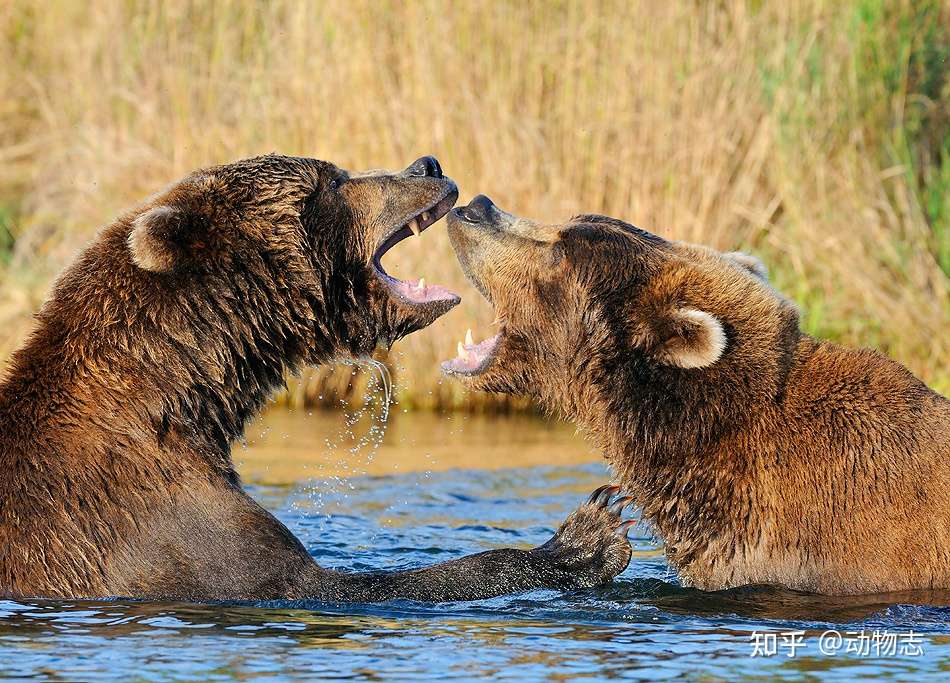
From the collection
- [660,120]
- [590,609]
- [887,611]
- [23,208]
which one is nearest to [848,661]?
[887,611]

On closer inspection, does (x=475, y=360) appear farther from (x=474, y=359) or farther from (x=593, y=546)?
(x=593, y=546)

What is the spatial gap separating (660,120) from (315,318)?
587 centimetres

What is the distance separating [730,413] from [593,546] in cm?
86

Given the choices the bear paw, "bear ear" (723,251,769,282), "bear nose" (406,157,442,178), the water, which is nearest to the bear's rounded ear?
"bear nose" (406,157,442,178)

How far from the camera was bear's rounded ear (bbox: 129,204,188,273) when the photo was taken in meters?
6.52

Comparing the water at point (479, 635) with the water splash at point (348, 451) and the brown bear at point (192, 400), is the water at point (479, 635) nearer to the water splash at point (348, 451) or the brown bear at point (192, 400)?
the brown bear at point (192, 400)

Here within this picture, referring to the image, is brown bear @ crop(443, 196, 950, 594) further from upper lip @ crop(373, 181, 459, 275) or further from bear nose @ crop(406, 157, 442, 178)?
bear nose @ crop(406, 157, 442, 178)

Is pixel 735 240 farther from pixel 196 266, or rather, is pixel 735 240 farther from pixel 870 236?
pixel 196 266

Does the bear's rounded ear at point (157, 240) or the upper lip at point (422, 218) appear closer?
the bear's rounded ear at point (157, 240)

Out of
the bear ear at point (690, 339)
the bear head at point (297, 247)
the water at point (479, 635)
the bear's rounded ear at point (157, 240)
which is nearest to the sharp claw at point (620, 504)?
the water at point (479, 635)

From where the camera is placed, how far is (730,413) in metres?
6.75

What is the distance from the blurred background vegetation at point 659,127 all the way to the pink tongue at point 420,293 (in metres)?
4.90

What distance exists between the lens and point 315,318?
709cm

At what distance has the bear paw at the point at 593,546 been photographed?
699 cm
